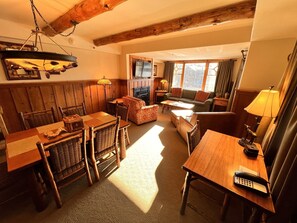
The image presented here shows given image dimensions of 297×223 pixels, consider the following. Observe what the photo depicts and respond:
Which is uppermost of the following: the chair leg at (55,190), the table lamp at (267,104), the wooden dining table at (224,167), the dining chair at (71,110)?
the table lamp at (267,104)

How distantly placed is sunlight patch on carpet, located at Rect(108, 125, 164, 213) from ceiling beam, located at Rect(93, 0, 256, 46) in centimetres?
253

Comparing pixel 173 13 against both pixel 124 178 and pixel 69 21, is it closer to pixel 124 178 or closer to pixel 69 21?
pixel 69 21

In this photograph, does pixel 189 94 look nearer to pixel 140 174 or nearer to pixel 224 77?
pixel 224 77

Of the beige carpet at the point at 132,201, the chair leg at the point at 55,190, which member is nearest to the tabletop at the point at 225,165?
the beige carpet at the point at 132,201

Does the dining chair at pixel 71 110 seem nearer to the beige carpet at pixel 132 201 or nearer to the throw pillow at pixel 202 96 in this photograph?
the beige carpet at pixel 132 201

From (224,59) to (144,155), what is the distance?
5453 millimetres

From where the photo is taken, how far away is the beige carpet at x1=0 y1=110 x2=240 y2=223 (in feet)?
4.75

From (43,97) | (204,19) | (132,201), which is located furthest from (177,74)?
(132,201)

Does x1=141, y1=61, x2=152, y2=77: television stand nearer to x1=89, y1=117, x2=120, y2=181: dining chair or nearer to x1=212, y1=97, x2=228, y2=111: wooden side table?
x1=212, y1=97, x2=228, y2=111: wooden side table

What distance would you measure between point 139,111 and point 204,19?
8.68 feet

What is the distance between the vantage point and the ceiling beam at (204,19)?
1.81 m

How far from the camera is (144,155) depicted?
8.35ft

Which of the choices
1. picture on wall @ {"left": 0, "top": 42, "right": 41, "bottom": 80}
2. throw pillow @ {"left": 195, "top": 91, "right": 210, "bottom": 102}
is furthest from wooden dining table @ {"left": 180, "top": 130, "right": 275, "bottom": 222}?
throw pillow @ {"left": 195, "top": 91, "right": 210, "bottom": 102}

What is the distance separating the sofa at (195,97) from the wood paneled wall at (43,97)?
3549mm
